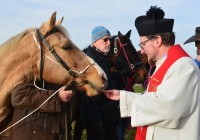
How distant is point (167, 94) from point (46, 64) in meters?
1.57

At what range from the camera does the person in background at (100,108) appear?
498cm

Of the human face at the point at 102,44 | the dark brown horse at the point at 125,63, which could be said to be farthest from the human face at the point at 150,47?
the dark brown horse at the point at 125,63

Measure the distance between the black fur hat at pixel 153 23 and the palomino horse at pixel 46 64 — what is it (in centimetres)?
87

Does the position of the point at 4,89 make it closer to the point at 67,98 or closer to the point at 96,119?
the point at 67,98

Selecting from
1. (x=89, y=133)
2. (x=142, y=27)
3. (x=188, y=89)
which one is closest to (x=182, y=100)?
(x=188, y=89)

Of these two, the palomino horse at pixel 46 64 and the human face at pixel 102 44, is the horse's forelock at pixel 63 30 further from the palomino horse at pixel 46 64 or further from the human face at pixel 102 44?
the human face at pixel 102 44

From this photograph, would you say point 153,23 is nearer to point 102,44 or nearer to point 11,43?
point 11,43

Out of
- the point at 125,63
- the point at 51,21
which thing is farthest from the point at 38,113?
the point at 125,63

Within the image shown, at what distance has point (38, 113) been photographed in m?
3.71

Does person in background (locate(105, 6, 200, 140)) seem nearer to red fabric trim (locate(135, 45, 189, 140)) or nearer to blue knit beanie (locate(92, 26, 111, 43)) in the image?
red fabric trim (locate(135, 45, 189, 140))

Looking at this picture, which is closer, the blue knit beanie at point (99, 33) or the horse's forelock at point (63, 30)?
the horse's forelock at point (63, 30)

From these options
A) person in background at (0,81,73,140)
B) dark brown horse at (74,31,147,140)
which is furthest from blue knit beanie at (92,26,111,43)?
person in background at (0,81,73,140)

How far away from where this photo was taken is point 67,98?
12.2 ft

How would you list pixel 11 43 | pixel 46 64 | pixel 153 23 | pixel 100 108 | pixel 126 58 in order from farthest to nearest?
pixel 126 58
pixel 100 108
pixel 11 43
pixel 46 64
pixel 153 23
